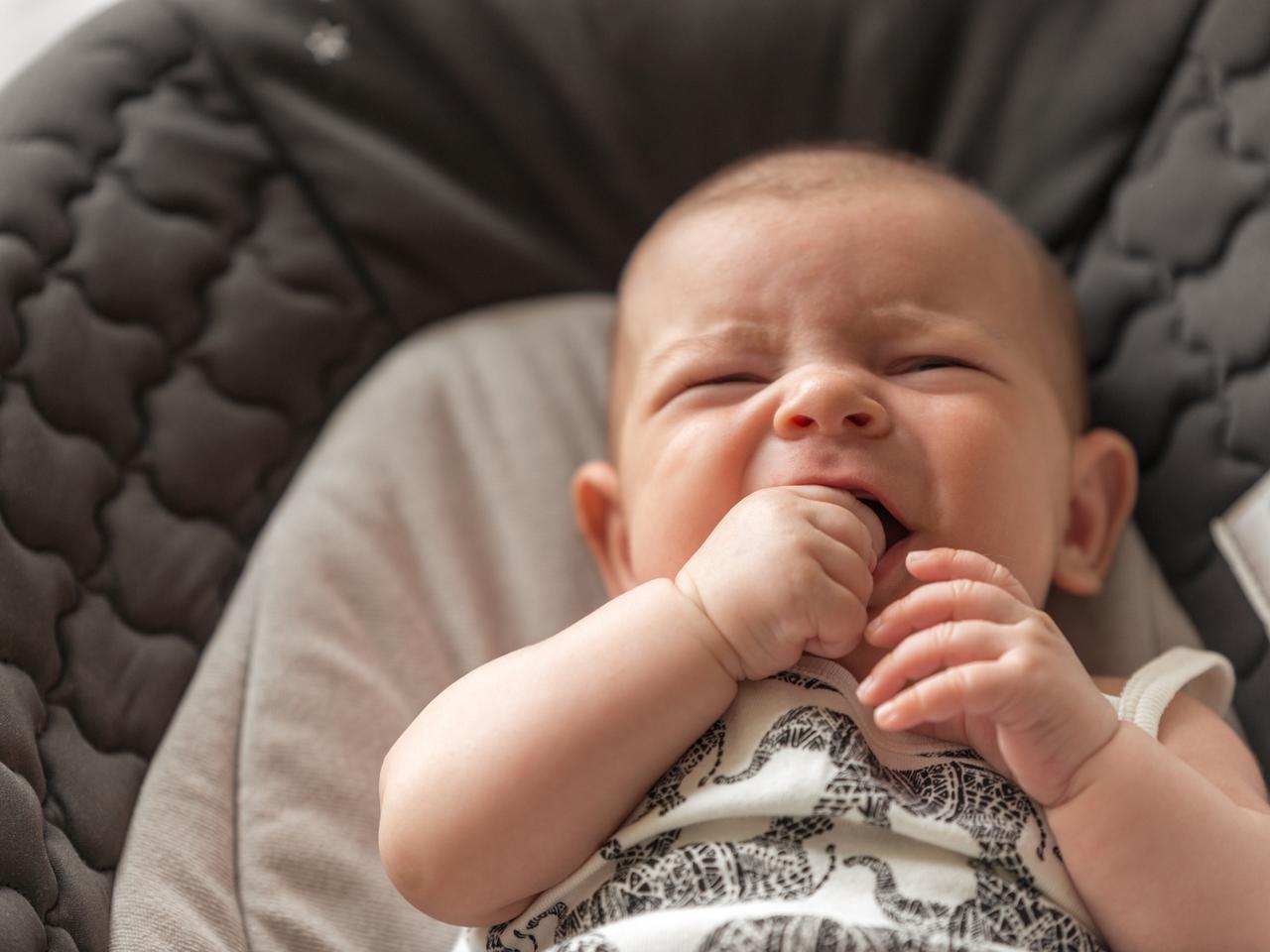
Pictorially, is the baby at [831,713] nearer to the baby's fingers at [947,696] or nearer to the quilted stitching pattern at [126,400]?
the baby's fingers at [947,696]

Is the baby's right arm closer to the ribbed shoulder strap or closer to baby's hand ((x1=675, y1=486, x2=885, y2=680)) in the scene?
baby's hand ((x1=675, y1=486, x2=885, y2=680))

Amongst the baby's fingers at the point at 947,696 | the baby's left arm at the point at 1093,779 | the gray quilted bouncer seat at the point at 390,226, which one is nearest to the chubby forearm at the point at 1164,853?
the baby's left arm at the point at 1093,779

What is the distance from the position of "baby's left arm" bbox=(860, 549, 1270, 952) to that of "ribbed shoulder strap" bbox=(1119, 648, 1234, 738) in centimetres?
14

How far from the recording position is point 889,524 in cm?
103

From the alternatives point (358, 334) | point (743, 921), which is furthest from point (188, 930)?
point (358, 334)

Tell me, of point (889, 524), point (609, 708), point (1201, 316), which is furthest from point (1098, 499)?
point (609, 708)

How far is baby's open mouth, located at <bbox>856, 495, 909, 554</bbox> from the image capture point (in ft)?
3.33

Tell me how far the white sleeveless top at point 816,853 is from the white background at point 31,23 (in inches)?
52.0

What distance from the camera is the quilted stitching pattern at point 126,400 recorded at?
1.02 m

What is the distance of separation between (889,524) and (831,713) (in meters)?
0.16

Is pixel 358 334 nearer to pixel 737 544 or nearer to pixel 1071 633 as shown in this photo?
pixel 737 544

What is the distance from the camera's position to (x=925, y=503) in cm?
100

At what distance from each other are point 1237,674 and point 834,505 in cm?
52

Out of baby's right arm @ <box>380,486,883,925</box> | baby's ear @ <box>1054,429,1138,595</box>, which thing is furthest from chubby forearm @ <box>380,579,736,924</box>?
baby's ear @ <box>1054,429,1138,595</box>
